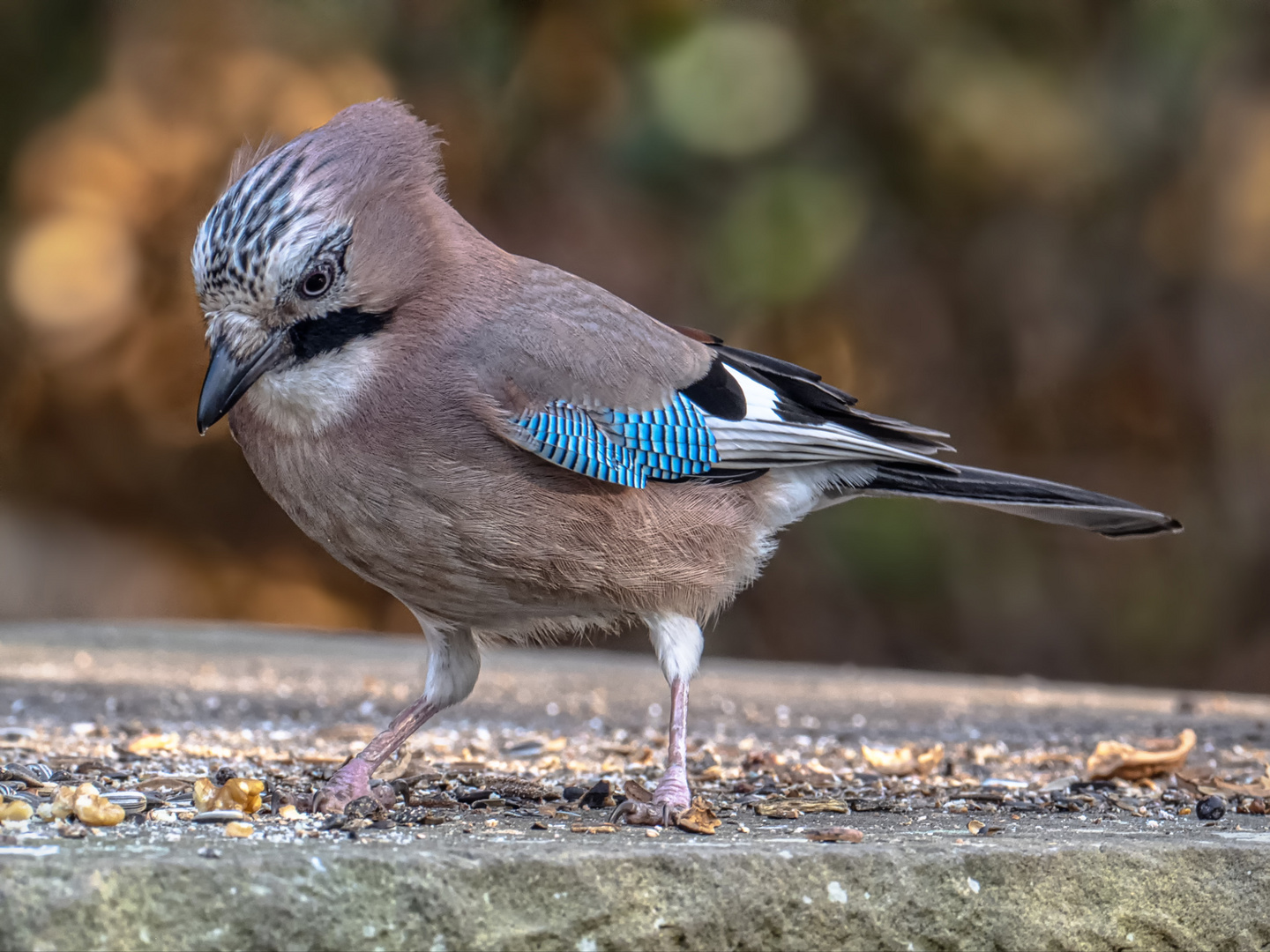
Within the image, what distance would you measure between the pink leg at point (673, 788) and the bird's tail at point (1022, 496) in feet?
2.63

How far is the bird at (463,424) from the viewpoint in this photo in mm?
3125

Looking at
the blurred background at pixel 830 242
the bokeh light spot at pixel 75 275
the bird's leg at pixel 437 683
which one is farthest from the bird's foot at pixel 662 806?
the bokeh light spot at pixel 75 275

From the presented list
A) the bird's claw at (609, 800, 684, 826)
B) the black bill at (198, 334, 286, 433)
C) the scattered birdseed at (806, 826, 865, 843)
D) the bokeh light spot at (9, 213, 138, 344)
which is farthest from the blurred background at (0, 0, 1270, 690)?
the scattered birdseed at (806, 826, 865, 843)

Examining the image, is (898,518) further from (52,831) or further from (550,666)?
(52,831)

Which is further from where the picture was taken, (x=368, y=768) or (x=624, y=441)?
(x=624, y=441)

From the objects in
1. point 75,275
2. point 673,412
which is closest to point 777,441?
point 673,412

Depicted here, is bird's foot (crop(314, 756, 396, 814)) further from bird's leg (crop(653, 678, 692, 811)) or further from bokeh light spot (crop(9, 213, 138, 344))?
bokeh light spot (crop(9, 213, 138, 344))

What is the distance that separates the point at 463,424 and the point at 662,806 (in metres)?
0.84

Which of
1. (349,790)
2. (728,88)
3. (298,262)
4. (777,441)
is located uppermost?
(728,88)

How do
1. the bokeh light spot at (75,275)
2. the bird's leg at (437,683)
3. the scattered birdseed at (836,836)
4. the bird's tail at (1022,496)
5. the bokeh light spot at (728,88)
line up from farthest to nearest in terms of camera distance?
the bokeh light spot at (75,275) → the bokeh light spot at (728,88) → the bird's tail at (1022,496) → the bird's leg at (437,683) → the scattered birdseed at (836,836)

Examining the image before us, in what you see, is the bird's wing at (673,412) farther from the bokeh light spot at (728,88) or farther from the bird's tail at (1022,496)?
the bokeh light spot at (728,88)

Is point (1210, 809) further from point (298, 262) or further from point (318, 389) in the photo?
point (298, 262)

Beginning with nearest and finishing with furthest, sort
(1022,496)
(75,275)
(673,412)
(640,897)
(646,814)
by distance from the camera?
1. (640,897)
2. (646,814)
3. (673,412)
4. (1022,496)
5. (75,275)

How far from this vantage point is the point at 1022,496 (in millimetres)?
3883
